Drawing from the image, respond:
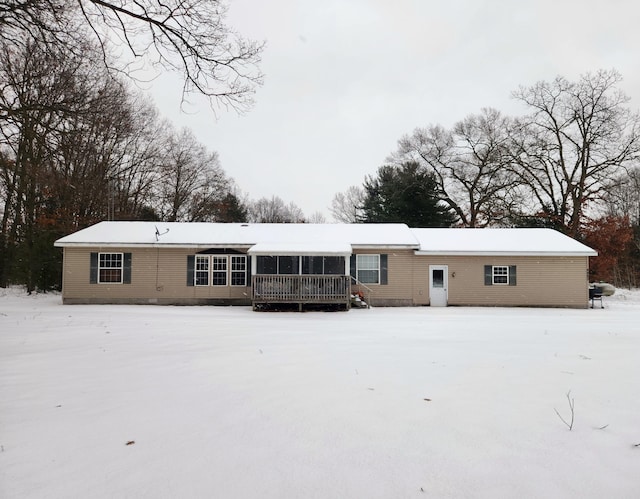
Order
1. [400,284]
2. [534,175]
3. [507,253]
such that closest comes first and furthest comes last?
[507,253] → [400,284] → [534,175]

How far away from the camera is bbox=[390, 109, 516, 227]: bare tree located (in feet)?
105

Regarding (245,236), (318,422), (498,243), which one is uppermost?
(245,236)

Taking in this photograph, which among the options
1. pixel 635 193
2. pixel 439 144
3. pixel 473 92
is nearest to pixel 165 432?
pixel 473 92

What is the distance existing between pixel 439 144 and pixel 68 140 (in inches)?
1189

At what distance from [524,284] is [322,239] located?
904cm

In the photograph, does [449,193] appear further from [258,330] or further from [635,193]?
[258,330]

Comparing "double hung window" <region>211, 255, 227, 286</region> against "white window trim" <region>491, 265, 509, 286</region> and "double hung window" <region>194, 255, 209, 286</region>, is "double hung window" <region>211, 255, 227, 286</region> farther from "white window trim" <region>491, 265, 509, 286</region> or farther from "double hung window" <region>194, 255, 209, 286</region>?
"white window trim" <region>491, 265, 509, 286</region>

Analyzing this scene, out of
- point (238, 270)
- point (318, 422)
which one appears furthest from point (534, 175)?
point (318, 422)

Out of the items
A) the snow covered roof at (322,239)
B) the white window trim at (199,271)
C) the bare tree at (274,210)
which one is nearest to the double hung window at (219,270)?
the white window trim at (199,271)

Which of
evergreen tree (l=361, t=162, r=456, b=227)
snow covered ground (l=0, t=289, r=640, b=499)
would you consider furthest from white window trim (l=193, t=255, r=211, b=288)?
evergreen tree (l=361, t=162, r=456, b=227)

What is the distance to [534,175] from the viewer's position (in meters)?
30.8

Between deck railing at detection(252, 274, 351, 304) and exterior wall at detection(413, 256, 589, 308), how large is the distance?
408 centimetres

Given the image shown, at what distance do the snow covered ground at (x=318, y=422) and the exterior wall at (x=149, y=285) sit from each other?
1148 centimetres

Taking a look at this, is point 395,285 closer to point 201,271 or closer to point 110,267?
point 201,271
